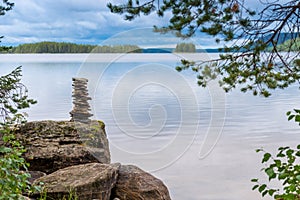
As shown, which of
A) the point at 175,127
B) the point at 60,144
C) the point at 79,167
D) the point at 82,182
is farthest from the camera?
the point at 175,127

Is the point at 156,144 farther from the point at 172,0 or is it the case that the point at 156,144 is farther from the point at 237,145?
the point at 172,0

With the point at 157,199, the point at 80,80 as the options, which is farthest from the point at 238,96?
the point at 157,199

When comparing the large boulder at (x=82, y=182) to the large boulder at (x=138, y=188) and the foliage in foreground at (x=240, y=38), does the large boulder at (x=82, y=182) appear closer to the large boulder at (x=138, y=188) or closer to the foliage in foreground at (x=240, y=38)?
the large boulder at (x=138, y=188)

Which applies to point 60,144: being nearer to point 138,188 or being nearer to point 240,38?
point 138,188

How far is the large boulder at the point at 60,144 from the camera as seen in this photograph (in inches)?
233

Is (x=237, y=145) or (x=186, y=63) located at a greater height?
(x=186, y=63)

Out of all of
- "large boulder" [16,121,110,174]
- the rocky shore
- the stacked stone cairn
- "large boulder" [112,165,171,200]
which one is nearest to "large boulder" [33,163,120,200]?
the rocky shore

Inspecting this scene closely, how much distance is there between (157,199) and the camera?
15.0 ft

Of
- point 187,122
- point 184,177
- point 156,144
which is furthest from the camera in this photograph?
point 187,122

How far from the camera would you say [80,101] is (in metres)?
8.64

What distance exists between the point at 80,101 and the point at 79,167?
4.17 metres

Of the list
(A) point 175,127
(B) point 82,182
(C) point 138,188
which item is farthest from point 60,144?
(A) point 175,127

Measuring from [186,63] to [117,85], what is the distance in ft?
5.77

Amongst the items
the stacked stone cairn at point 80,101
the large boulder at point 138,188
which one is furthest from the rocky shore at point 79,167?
the stacked stone cairn at point 80,101
